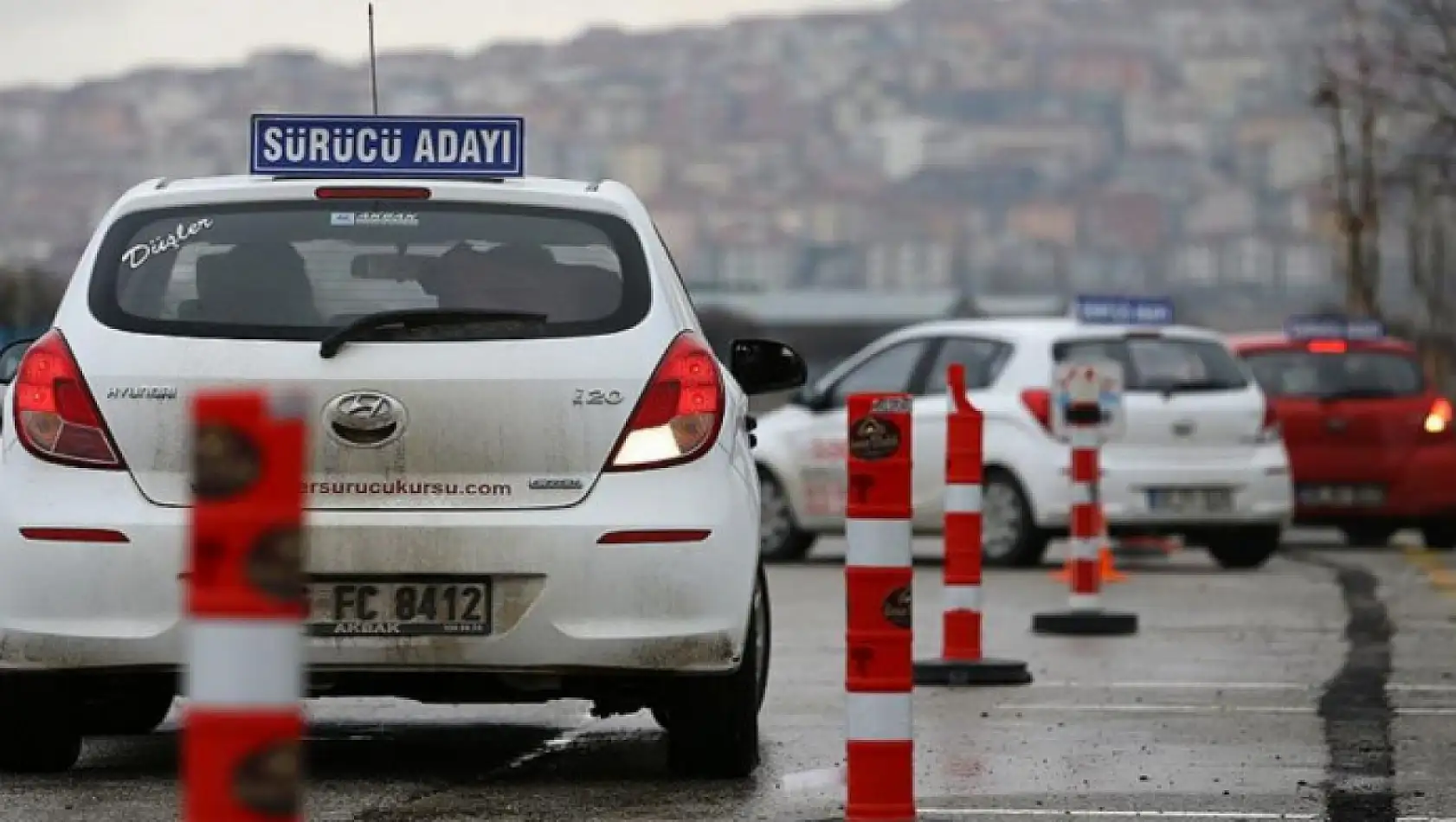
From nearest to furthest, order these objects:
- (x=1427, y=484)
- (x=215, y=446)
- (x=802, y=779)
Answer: (x=215, y=446) → (x=802, y=779) → (x=1427, y=484)

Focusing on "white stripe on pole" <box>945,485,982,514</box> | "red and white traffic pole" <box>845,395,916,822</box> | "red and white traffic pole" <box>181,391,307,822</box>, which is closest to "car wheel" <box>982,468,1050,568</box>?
"white stripe on pole" <box>945,485,982,514</box>

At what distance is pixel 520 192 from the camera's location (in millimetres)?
9000

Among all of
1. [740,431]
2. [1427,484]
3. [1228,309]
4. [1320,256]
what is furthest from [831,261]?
[740,431]

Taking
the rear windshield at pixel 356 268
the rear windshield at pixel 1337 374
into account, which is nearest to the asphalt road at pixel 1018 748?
the rear windshield at pixel 356 268

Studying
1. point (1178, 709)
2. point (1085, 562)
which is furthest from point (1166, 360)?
point (1178, 709)

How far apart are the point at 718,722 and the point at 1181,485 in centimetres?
1215

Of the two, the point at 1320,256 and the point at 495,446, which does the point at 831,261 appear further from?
the point at 495,446

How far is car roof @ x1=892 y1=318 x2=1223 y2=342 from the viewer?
21.0 meters

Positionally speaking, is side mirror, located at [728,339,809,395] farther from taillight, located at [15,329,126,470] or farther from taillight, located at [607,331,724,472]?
taillight, located at [15,329,126,470]

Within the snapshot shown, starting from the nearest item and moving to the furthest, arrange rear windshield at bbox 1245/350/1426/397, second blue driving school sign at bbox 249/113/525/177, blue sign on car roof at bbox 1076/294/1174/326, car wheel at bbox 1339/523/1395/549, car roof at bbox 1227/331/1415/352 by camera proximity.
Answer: second blue driving school sign at bbox 249/113/525/177, blue sign on car roof at bbox 1076/294/1174/326, rear windshield at bbox 1245/350/1426/397, car roof at bbox 1227/331/1415/352, car wheel at bbox 1339/523/1395/549

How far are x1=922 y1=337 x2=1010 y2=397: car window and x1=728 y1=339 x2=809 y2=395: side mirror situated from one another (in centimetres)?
1122

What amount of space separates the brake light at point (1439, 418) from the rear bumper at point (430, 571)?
16.1m

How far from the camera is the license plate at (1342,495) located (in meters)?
23.8

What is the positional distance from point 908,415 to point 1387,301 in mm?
93805
